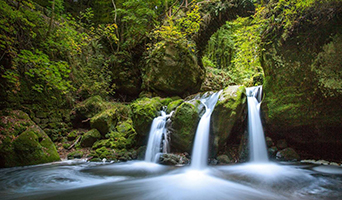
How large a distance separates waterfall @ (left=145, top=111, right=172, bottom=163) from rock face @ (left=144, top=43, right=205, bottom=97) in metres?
3.14

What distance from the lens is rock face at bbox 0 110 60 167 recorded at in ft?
13.9

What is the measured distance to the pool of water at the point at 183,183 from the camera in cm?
252

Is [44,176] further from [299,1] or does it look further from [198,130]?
[299,1]

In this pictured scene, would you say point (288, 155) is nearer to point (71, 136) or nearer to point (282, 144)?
point (282, 144)

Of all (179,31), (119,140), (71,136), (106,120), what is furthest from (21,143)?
(179,31)

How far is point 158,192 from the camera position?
276 centimetres

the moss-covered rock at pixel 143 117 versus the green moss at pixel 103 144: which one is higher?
the moss-covered rock at pixel 143 117

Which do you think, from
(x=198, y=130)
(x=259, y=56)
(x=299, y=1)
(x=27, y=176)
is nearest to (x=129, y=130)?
(x=198, y=130)

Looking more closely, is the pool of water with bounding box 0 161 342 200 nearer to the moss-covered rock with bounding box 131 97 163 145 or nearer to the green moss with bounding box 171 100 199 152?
the green moss with bounding box 171 100 199 152

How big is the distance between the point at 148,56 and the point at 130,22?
9.86 feet

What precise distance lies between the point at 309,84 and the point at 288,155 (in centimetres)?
197

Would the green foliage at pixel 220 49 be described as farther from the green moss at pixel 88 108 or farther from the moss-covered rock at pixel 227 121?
the green moss at pixel 88 108

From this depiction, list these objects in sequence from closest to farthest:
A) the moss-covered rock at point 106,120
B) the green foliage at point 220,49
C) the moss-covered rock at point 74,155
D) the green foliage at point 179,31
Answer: the moss-covered rock at point 74,155 < the moss-covered rock at point 106,120 < the green foliage at point 179,31 < the green foliage at point 220,49

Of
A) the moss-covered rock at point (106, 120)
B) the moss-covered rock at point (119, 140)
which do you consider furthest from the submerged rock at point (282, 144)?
the moss-covered rock at point (106, 120)
